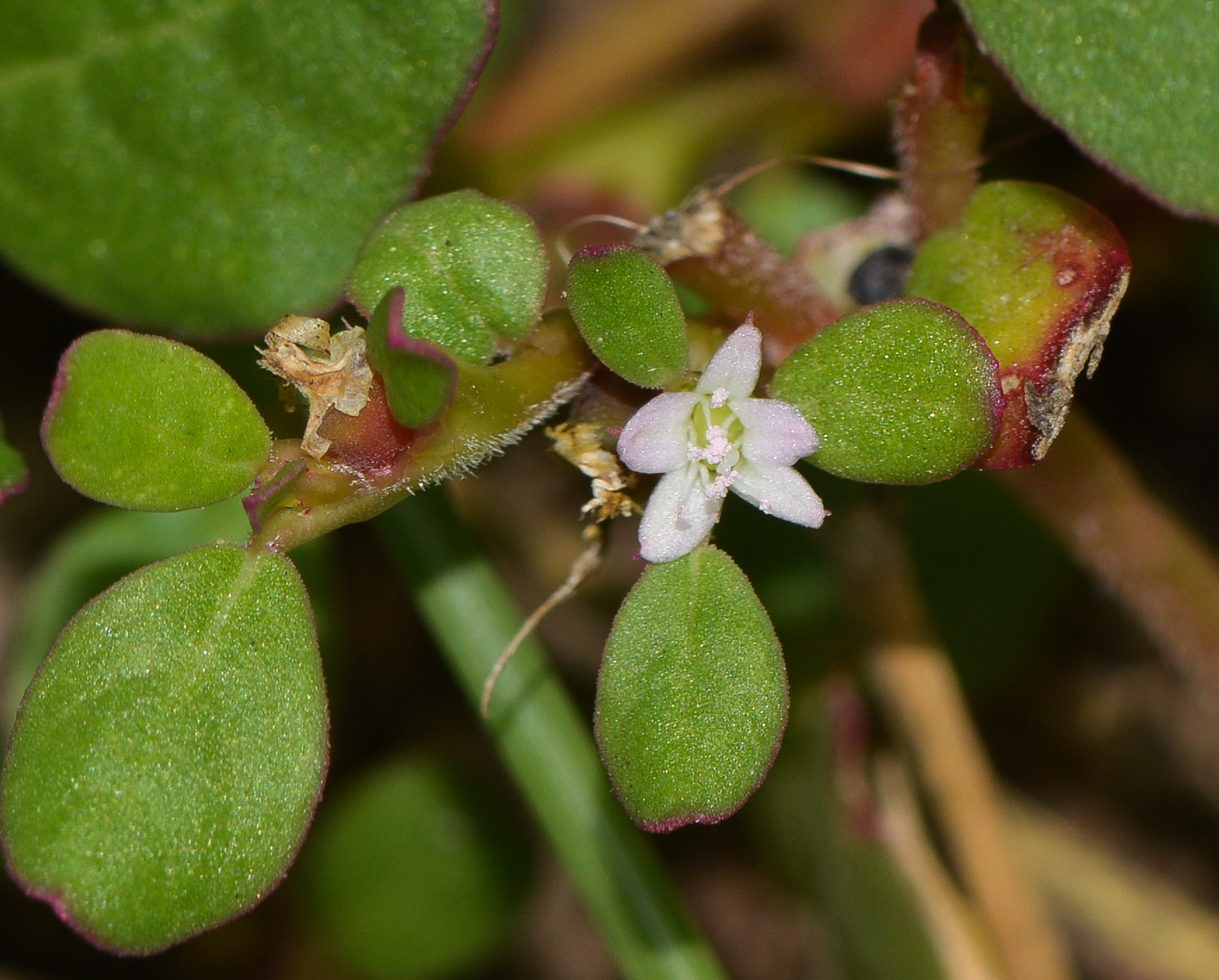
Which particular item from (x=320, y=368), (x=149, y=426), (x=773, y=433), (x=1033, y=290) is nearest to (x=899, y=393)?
(x=773, y=433)

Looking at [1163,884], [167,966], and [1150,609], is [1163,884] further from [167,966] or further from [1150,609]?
[167,966]

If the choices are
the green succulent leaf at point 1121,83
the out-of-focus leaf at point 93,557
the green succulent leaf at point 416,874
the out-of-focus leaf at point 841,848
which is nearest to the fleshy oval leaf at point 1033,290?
the green succulent leaf at point 1121,83

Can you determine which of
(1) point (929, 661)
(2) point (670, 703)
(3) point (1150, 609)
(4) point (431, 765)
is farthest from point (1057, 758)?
(2) point (670, 703)

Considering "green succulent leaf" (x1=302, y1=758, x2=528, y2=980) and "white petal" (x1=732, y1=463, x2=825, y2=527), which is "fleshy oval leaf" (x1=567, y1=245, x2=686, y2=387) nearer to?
"white petal" (x1=732, y1=463, x2=825, y2=527)

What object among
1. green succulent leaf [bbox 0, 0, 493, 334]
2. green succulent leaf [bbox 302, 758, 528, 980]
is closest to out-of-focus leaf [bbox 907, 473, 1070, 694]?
green succulent leaf [bbox 302, 758, 528, 980]

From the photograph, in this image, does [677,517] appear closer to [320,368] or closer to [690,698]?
[690,698]

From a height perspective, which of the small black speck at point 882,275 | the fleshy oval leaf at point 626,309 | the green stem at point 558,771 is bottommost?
the green stem at point 558,771

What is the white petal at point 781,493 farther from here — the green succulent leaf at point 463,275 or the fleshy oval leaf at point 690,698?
the green succulent leaf at point 463,275
